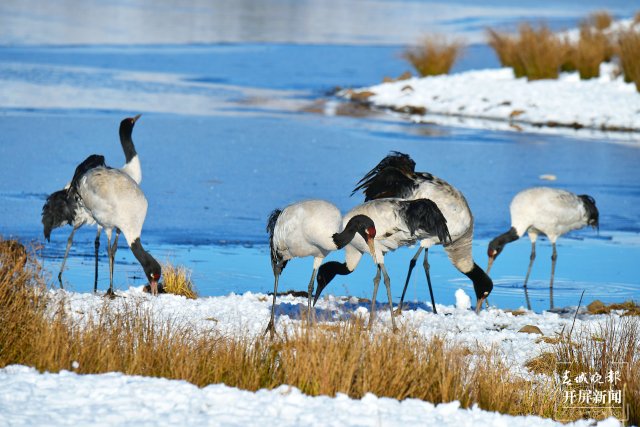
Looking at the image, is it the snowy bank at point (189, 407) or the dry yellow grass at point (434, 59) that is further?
the dry yellow grass at point (434, 59)

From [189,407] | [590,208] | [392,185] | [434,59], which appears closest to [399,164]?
[392,185]

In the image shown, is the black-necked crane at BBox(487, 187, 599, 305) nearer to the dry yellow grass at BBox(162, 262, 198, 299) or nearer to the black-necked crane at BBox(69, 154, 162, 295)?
the dry yellow grass at BBox(162, 262, 198, 299)

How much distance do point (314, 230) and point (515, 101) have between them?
49.3ft

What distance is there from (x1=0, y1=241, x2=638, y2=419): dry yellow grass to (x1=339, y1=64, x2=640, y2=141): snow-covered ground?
1385 cm

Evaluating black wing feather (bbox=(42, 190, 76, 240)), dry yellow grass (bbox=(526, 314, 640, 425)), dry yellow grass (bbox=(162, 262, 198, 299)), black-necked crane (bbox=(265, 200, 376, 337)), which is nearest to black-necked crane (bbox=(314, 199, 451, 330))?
black-necked crane (bbox=(265, 200, 376, 337))

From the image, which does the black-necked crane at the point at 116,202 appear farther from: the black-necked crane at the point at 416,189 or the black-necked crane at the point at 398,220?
the black-necked crane at the point at 398,220

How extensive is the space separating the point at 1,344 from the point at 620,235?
814cm

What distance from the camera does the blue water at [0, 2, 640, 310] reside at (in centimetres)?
1093

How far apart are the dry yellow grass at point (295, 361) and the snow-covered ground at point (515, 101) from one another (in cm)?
1385

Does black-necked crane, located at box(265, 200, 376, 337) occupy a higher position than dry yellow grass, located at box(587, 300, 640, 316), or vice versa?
black-necked crane, located at box(265, 200, 376, 337)

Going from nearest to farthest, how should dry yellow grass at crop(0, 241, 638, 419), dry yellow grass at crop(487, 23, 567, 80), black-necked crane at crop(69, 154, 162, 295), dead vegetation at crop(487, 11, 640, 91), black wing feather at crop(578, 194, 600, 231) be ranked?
dry yellow grass at crop(0, 241, 638, 419) → black-necked crane at crop(69, 154, 162, 295) → black wing feather at crop(578, 194, 600, 231) → dead vegetation at crop(487, 11, 640, 91) → dry yellow grass at crop(487, 23, 567, 80)

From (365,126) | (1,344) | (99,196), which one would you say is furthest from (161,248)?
(365,126)

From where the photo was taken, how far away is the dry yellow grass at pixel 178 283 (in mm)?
9148

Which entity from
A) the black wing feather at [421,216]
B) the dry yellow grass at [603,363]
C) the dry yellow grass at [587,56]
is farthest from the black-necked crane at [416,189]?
the dry yellow grass at [587,56]
